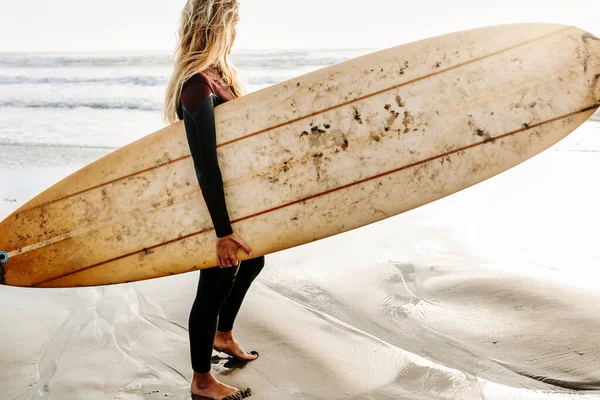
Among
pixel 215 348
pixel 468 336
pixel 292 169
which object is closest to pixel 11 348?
pixel 215 348

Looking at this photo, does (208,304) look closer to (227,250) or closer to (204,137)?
(227,250)

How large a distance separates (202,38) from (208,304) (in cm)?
97

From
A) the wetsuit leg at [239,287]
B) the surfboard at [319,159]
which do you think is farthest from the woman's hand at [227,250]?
the wetsuit leg at [239,287]

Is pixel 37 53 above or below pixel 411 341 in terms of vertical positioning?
above

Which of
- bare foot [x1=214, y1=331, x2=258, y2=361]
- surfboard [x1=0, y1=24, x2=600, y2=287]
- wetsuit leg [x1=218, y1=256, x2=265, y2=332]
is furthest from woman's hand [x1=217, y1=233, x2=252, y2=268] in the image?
bare foot [x1=214, y1=331, x2=258, y2=361]

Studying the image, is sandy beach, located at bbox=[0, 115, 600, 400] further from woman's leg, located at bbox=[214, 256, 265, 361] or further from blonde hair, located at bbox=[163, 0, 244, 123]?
blonde hair, located at bbox=[163, 0, 244, 123]

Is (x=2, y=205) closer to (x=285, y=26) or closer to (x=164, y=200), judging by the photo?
(x=164, y=200)

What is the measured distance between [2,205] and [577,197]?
4.73 m

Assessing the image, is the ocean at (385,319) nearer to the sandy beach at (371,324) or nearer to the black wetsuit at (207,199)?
the sandy beach at (371,324)

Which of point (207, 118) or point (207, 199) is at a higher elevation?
point (207, 118)

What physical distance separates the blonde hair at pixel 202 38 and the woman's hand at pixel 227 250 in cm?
53

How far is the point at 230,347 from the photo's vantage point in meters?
2.47

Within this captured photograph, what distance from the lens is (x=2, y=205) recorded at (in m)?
4.70

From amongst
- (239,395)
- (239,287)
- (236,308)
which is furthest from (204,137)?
(239,395)
